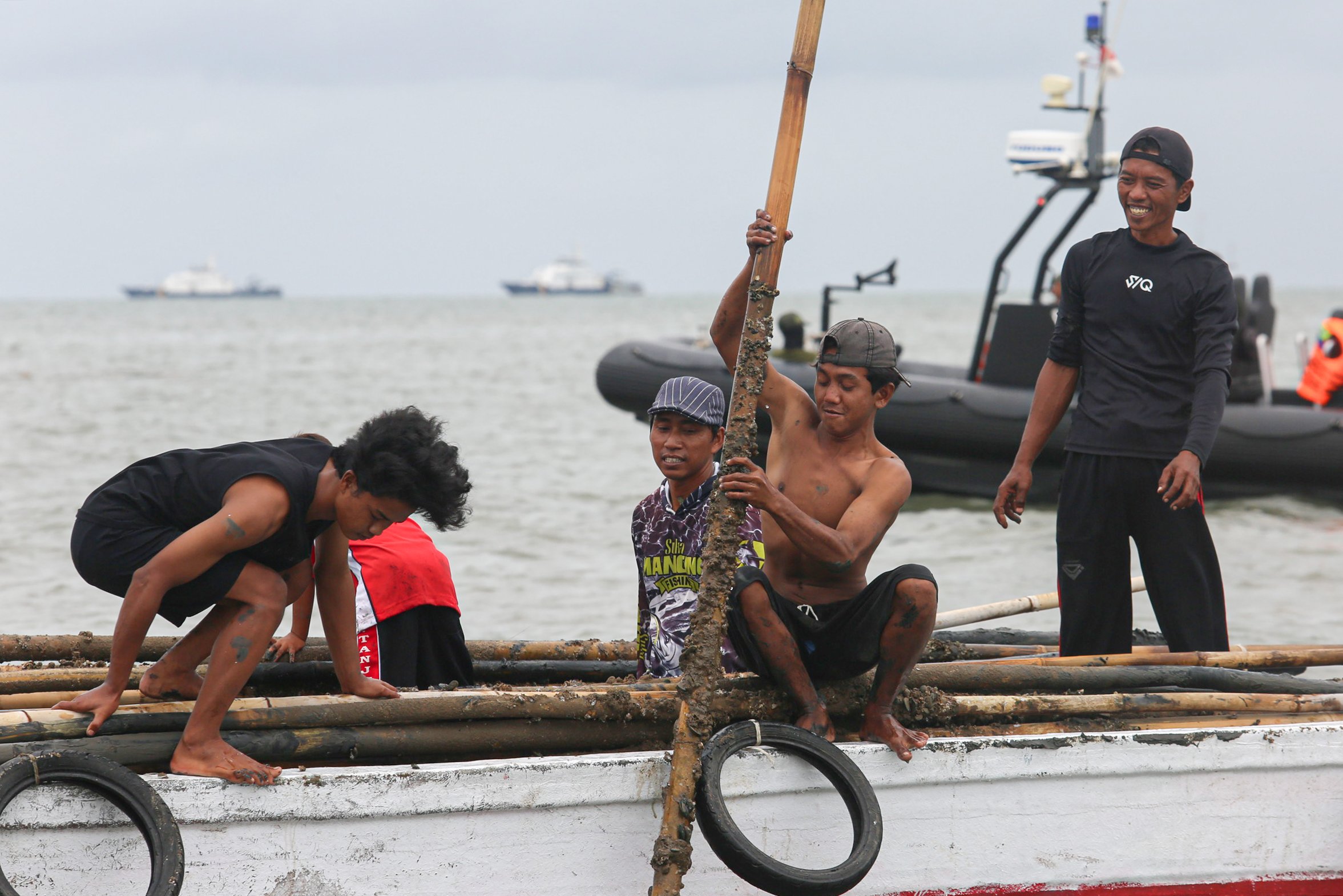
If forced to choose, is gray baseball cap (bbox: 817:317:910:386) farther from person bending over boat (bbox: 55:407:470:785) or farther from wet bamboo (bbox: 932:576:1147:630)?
wet bamboo (bbox: 932:576:1147:630)

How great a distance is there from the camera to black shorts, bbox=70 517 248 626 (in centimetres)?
310

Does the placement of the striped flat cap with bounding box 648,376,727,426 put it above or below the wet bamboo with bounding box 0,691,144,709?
above

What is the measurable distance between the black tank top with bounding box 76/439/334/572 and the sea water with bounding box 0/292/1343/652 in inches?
105

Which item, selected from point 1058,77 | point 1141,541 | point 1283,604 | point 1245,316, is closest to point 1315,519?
point 1245,316

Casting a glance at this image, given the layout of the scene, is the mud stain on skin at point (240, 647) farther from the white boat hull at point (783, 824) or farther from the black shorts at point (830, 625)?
the black shorts at point (830, 625)

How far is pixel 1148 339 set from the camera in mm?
4125

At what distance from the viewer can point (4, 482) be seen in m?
13.8

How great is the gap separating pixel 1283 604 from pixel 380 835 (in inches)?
283

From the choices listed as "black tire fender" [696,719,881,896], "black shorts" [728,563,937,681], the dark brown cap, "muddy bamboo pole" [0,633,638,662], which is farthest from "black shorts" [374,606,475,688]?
Answer: the dark brown cap

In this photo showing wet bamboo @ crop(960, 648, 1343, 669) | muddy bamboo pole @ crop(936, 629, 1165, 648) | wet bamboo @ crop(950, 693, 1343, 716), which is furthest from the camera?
muddy bamboo pole @ crop(936, 629, 1165, 648)

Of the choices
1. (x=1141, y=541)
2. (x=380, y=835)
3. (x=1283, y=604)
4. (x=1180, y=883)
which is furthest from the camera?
(x=1283, y=604)

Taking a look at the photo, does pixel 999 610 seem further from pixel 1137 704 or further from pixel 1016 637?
pixel 1137 704

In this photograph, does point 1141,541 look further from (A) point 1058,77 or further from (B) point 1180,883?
(A) point 1058,77

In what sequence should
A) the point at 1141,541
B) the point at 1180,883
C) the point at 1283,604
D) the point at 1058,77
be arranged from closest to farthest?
the point at 1180,883 → the point at 1141,541 → the point at 1283,604 → the point at 1058,77
